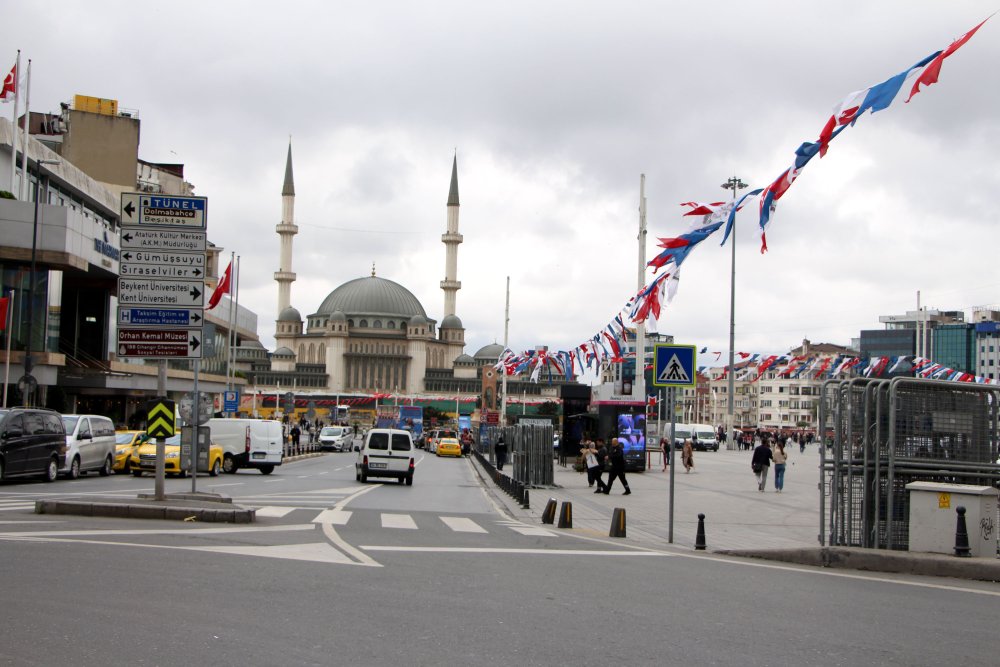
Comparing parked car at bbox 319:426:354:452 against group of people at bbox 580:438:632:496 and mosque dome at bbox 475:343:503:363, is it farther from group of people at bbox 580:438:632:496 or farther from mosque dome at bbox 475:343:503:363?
mosque dome at bbox 475:343:503:363

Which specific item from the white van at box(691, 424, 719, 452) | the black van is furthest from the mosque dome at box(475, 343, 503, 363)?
the black van

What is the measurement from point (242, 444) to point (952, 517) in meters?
27.0

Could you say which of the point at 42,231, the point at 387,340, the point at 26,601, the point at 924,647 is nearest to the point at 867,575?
the point at 924,647

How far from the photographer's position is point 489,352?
18638 cm

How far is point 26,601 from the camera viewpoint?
812 centimetres

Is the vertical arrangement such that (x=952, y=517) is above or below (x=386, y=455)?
above

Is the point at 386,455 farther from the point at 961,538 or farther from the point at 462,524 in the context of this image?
the point at 961,538

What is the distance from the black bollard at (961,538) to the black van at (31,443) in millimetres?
19776

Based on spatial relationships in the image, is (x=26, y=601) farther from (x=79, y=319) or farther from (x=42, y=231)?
(x=79, y=319)

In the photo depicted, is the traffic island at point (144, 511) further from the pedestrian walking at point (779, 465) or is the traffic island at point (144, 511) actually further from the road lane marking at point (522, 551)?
the pedestrian walking at point (779, 465)

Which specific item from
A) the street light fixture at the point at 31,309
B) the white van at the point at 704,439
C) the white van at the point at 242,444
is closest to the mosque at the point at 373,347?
the white van at the point at 704,439

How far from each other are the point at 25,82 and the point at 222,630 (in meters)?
42.3

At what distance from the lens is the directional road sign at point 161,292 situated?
17.0 metres

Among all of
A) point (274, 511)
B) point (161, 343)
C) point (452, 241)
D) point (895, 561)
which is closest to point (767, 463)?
point (274, 511)
